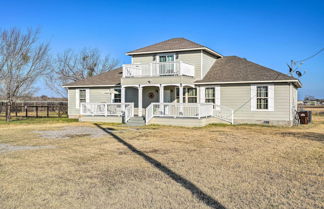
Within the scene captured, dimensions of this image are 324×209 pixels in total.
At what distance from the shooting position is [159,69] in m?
22.0

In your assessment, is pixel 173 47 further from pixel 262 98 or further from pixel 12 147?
pixel 12 147

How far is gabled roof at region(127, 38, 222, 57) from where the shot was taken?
75.0ft

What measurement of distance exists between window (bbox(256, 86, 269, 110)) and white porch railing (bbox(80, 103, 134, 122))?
28.1 feet

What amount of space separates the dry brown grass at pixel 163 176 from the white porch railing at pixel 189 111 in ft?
25.5

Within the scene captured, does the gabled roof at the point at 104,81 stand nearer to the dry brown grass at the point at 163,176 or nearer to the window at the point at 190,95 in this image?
the window at the point at 190,95

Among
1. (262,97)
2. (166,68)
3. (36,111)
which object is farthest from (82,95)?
(262,97)

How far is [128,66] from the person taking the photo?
22719mm

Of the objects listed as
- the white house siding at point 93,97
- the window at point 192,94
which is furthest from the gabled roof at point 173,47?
the white house siding at point 93,97

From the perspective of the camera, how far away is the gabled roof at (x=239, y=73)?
67.3 ft

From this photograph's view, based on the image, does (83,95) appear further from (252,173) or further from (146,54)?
(252,173)

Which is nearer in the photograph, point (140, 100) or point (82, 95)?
point (140, 100)

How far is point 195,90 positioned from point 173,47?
367 cm

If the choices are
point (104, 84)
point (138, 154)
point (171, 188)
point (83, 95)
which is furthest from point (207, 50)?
point (171, 188)

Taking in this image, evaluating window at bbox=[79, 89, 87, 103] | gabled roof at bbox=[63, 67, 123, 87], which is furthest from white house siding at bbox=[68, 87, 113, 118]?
window at bbox=[79, 89, 87, 103]
